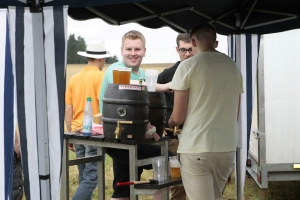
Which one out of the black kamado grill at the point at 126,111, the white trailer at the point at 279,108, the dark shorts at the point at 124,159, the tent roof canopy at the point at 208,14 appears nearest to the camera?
the black kamado grill at the point at 126,111

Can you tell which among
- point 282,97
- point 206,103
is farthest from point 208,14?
point 206,103

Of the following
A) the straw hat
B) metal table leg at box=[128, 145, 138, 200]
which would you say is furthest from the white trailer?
Answer: metal table leg at box=[128, 145, 138, 200]

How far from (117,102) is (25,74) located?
0.64m

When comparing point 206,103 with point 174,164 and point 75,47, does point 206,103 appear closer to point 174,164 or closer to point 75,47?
point 174,164

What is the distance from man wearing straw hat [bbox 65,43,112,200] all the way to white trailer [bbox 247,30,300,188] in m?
1.81

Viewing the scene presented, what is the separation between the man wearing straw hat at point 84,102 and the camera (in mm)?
5223

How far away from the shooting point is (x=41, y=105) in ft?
12.1

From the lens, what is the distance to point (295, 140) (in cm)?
593

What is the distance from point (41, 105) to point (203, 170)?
117cm

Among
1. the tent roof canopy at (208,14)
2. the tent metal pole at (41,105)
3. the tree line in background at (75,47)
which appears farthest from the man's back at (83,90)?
the tree line in background at (75,47)

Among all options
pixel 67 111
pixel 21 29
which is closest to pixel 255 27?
pixel 67 111

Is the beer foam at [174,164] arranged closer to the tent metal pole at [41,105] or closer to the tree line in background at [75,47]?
the tent metal pole at [41,105]

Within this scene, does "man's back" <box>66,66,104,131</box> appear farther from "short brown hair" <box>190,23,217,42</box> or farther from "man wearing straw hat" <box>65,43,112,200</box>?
"short brown hair" <box>190,23,217,42</box>

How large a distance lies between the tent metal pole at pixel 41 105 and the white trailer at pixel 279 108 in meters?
2.95
